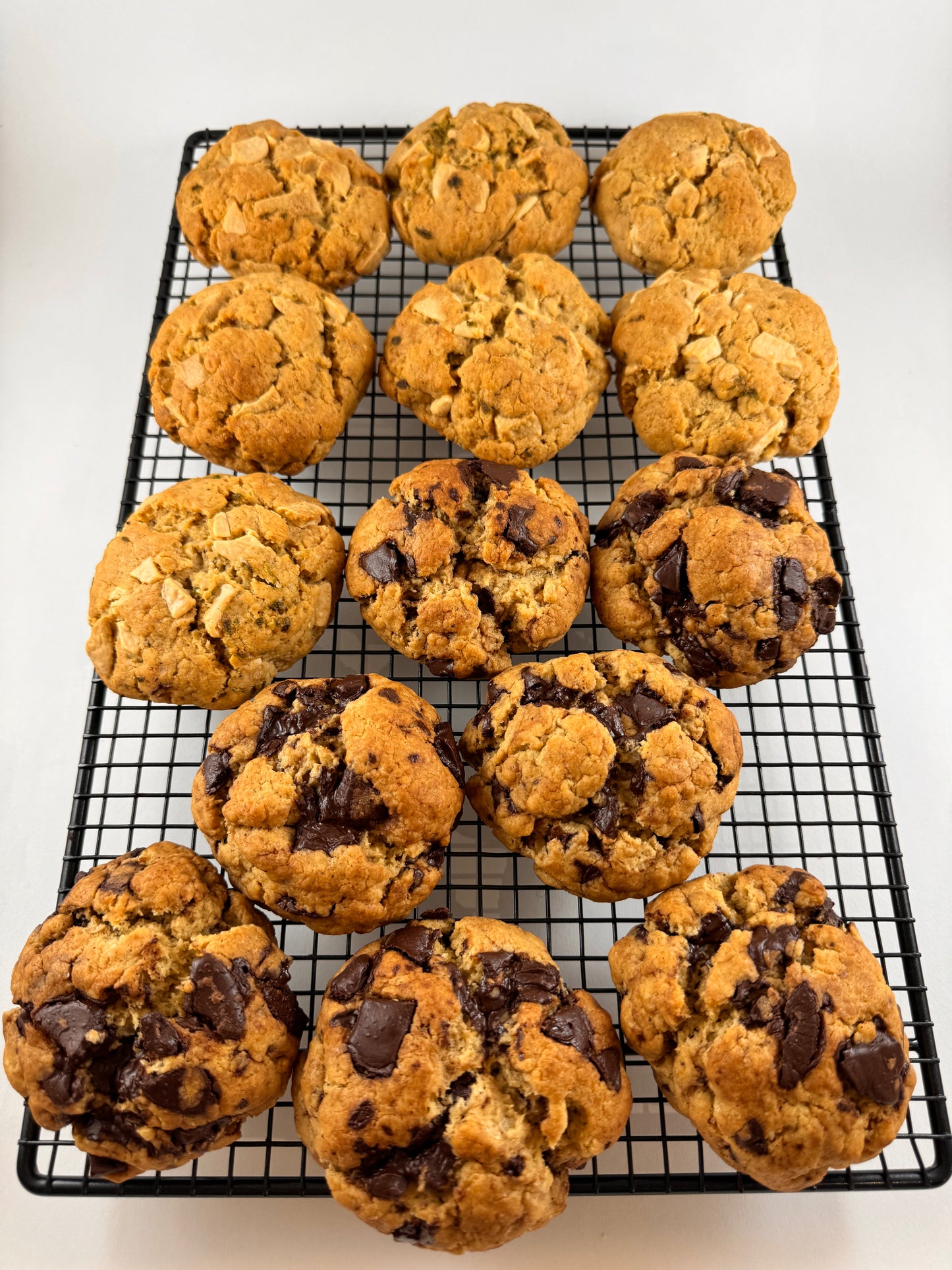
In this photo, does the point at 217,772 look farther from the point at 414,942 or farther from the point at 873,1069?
the point at 873,1069

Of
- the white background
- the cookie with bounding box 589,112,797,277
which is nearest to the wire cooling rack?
the white background

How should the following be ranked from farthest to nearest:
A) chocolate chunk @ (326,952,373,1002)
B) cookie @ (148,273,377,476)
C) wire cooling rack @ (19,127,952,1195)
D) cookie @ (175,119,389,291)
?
1. cookie @ (175,119,389,291)
2. cookie @ (148,273,377,476)
3. wire cooling rack @ (19,127,952,1195)
4. chocolate chunk @ (326,952,373,1002)

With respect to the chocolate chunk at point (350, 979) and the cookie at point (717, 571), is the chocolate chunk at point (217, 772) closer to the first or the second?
the chocolate chunk at point (350, 979)

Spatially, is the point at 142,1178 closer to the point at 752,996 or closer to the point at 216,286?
Result: the point at 752,996

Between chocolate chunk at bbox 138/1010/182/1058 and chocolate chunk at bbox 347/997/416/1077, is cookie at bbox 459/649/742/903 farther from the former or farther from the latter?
chocolate chunk at bbox 138/1010/182/1058

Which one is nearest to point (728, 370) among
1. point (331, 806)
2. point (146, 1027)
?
point (331, 806)

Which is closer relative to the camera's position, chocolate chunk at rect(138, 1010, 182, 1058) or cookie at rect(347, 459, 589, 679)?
chocolate chunk at rect(138, 1010, 182, 1058)

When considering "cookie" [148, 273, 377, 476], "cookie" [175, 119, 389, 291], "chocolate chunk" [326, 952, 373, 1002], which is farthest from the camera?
"cookie" [175, 119, 389, 291]
